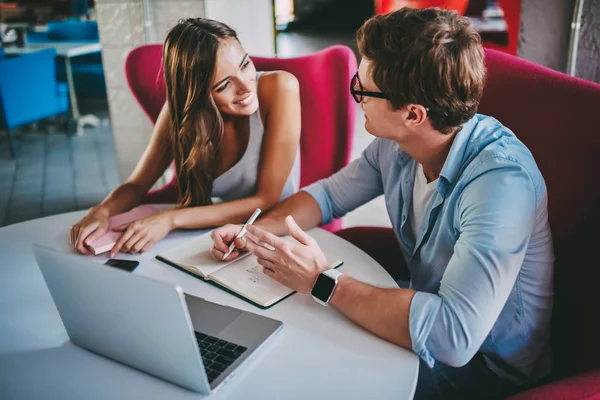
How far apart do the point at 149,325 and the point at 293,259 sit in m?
0.39

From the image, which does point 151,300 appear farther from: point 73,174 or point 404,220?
point 73,174

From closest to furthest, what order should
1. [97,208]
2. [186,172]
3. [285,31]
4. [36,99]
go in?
[97,208] → [186,172] → [36,99] → [285,31]

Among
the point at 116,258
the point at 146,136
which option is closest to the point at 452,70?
the point at 116,258

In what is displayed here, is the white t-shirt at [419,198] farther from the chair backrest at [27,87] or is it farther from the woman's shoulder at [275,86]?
the chair backrest at [27,87]

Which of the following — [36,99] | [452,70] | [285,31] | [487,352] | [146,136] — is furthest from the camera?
[285,31]

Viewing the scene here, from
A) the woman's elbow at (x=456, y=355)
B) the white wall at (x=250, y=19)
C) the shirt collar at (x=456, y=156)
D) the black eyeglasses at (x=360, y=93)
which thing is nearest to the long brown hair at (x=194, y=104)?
the black eyeglasses at (x=360, y=93)

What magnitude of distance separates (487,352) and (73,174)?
398 cm

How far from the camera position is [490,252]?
0.99m

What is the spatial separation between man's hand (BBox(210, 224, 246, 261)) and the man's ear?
1.63 ft

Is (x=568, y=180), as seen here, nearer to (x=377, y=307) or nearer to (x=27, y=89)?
(x=377, y=307)

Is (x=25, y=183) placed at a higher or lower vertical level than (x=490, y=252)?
lower

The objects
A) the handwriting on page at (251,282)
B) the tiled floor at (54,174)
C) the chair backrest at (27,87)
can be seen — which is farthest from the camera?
the chair backrest at (27,87)

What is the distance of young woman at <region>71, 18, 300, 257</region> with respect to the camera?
1594 mm

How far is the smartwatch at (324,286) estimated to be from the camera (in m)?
1.10
